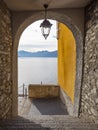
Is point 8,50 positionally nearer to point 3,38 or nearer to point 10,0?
point 3,38

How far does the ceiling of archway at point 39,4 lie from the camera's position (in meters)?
4.26

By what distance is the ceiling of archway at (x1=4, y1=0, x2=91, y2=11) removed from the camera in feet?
14.0

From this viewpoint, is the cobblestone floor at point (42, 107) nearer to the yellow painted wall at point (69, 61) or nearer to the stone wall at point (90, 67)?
the yellow painted wall at point (69, 61)

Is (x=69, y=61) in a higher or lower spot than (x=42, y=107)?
higher

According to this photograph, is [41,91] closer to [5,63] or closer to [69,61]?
[69,61]

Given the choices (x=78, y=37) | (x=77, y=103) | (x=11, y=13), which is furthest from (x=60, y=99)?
(x=11, y=13)

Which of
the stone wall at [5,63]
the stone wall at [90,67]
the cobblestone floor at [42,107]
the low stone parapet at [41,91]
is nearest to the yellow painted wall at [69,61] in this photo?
the cobblestone floor at [42,107]

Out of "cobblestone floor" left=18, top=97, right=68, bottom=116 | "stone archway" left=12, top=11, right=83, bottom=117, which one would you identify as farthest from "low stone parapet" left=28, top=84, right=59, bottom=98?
"stone archway" left=12, top=11, right=83, bottom=117

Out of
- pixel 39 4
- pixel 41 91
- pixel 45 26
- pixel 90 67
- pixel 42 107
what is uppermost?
pixel 39 4

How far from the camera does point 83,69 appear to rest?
16.0ft

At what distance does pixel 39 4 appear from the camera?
445cm

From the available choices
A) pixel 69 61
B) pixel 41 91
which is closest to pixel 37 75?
pixel 41 91

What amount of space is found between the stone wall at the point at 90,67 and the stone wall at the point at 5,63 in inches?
65.9

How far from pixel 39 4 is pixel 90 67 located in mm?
1669
